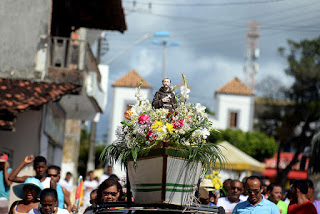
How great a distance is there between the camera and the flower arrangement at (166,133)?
6.11m

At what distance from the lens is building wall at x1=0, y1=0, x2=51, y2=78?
16.6 metres

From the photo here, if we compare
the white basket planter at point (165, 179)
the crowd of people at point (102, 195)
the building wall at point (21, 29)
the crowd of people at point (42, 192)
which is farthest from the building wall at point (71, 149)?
the white basket planter at point (165, 179)

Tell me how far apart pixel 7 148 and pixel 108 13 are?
5.82m

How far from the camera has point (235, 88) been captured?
199 ft

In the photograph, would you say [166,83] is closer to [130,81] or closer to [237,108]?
[130,81]

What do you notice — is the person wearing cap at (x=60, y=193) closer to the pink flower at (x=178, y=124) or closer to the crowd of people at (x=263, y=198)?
the crowd of people at (x=263, y=198)

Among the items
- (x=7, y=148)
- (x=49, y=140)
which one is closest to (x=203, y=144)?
(x=7, y=148)

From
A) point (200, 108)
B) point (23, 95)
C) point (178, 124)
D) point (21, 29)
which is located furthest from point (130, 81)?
point (178, 124)

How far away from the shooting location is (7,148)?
15.8 metres

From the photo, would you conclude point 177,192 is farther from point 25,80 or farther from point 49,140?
point 49,140

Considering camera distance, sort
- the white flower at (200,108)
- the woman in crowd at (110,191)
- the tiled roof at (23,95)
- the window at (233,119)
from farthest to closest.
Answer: the window at (233,119) → the tiled roof at (23,95) → the woman in crowd at (110,191) → the white flower at (200,108)

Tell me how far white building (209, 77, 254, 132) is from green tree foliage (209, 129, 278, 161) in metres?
5.38

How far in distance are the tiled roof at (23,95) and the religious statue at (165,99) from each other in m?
6.66

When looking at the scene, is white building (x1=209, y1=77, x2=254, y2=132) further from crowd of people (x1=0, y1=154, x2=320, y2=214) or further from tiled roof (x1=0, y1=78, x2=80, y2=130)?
crowd of people (x1=0, y1=154, x2=320, y2=214)
